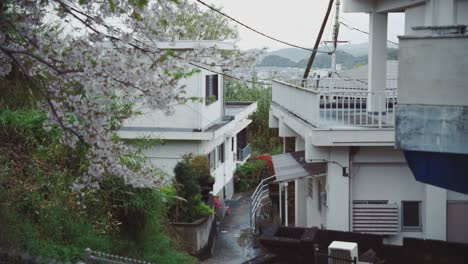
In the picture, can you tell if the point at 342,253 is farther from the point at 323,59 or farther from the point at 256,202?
the point at 323,59

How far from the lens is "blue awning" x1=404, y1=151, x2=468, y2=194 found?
21.5 feet

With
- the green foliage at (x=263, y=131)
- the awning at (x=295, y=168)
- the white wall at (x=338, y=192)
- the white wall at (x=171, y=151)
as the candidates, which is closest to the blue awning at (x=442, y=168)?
the white wall at (x=338, y=192)

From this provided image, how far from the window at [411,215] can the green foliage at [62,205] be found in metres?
4.19

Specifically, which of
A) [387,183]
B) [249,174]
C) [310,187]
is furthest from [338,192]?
[249,174]

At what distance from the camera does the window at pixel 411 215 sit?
39.4ft

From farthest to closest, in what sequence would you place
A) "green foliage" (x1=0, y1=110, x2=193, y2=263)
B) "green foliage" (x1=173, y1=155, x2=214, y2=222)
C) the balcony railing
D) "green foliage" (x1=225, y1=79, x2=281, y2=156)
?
"green foliage" (x1=225, y1=79, x2=281, y2=156)
the balcony railing
"green foliage" (x1=173, y1=155, x2=214, y2=222)
"green foliage" (x1=0, y1=110, x2=193, y2=263)

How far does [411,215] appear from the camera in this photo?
1208 cm

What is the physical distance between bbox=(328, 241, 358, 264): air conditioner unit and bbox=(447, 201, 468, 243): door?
8.51ft

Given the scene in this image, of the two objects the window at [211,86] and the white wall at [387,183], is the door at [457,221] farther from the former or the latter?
the window at [211,86]

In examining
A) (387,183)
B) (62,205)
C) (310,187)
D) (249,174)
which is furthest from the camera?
(249,174)

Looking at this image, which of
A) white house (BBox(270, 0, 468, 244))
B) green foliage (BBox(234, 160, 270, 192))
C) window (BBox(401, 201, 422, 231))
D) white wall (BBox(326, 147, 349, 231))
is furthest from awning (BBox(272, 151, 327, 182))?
green foliage (BBox(234, 160, 270, 192))

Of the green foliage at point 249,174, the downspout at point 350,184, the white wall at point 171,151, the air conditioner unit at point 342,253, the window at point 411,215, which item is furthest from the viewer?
the green foliage at point 249,174

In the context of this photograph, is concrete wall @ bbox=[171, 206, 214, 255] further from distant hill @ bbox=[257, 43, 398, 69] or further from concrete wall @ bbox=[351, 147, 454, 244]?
distant hill @ bbox=[257, 43, 398, 69]

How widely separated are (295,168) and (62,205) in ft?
18.3
